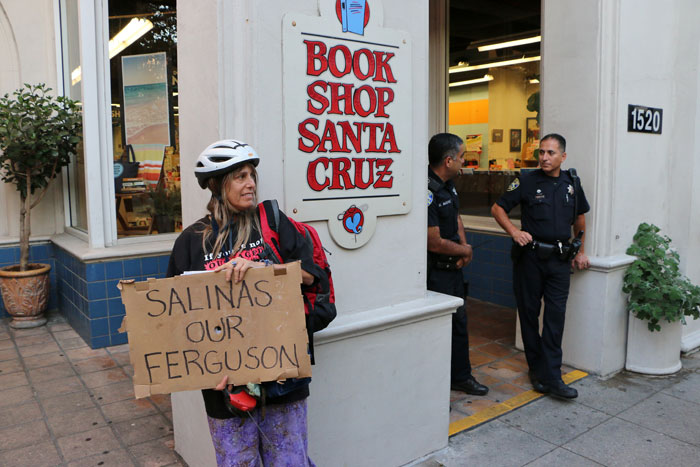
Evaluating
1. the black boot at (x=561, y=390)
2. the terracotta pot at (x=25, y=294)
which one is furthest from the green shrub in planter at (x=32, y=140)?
the black boot at (x=561, y=390)

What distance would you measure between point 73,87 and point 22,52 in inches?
23.9

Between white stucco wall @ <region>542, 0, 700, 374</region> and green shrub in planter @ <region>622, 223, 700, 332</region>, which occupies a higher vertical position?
white stucco wall @ <region>542, 0, 700, 374</region>

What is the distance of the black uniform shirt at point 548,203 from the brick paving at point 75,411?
9.96ft

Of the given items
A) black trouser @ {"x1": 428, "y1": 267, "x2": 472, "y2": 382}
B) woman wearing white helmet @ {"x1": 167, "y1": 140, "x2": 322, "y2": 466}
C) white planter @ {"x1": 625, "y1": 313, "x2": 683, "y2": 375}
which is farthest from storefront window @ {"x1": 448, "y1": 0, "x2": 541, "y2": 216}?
woman wearing white helmet @ {"x1": 167, "y1": 140, "x2": 322, "y2": 466}

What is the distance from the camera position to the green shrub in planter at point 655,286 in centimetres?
457

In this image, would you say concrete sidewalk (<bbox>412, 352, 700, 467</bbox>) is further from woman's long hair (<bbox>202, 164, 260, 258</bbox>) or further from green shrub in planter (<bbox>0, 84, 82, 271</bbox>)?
green shrub in planter (<bbox>0, 84, 82, 271</bbox>)

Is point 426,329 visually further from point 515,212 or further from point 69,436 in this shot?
point 515,212

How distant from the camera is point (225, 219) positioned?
2.32 metres

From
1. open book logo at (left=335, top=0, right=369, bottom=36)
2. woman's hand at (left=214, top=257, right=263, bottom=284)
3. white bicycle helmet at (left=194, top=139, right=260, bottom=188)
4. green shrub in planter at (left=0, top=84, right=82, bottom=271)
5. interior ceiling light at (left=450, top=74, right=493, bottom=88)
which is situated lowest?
woman's hand at (left=214, top=257, right=263, bottom=284)

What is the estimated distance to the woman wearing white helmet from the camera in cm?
228

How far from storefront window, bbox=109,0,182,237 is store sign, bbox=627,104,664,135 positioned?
185 inches

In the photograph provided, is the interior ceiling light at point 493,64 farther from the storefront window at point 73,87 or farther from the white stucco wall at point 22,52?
the white stucco wall at point 22,52

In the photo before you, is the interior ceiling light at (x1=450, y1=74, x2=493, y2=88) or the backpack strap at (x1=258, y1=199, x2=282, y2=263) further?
the interior ceiling light at (x1=450, y1=74, x2=493, y2=88)

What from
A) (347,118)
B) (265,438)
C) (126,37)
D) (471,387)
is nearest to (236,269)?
(265,438)
